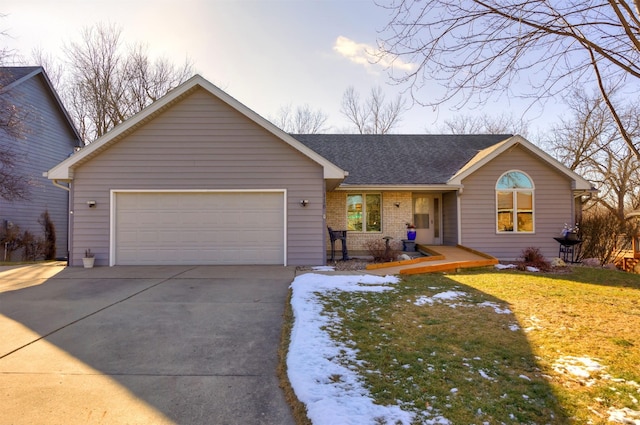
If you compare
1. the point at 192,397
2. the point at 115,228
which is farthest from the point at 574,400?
the point at 115,228

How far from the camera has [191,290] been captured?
23.0 ft

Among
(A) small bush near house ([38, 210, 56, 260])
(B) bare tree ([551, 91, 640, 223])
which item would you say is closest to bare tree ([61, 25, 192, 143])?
(A) small bush near house ([38, 210, 56, 260])

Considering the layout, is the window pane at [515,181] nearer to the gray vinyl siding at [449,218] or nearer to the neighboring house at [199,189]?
the gray vinyl siding at [449,218]

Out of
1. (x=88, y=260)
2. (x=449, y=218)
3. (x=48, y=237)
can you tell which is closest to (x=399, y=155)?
(x=449, y=218)

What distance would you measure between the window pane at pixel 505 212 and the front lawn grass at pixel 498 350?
4975mm

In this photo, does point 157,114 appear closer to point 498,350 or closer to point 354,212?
point 354,212

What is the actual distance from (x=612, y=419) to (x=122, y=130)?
11.4 m

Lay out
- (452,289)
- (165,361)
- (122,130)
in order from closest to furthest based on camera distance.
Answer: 1. (165,361)
2. (452,289)
3. (122,130)

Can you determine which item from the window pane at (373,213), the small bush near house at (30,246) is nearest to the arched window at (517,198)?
the window pane at (373,213)

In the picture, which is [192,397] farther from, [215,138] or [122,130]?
[122,130]

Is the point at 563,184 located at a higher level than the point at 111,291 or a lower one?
higher

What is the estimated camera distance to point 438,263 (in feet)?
33.3

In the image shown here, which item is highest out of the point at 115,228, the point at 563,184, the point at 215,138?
the point at 215,138

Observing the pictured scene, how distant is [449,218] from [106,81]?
22506 mm
